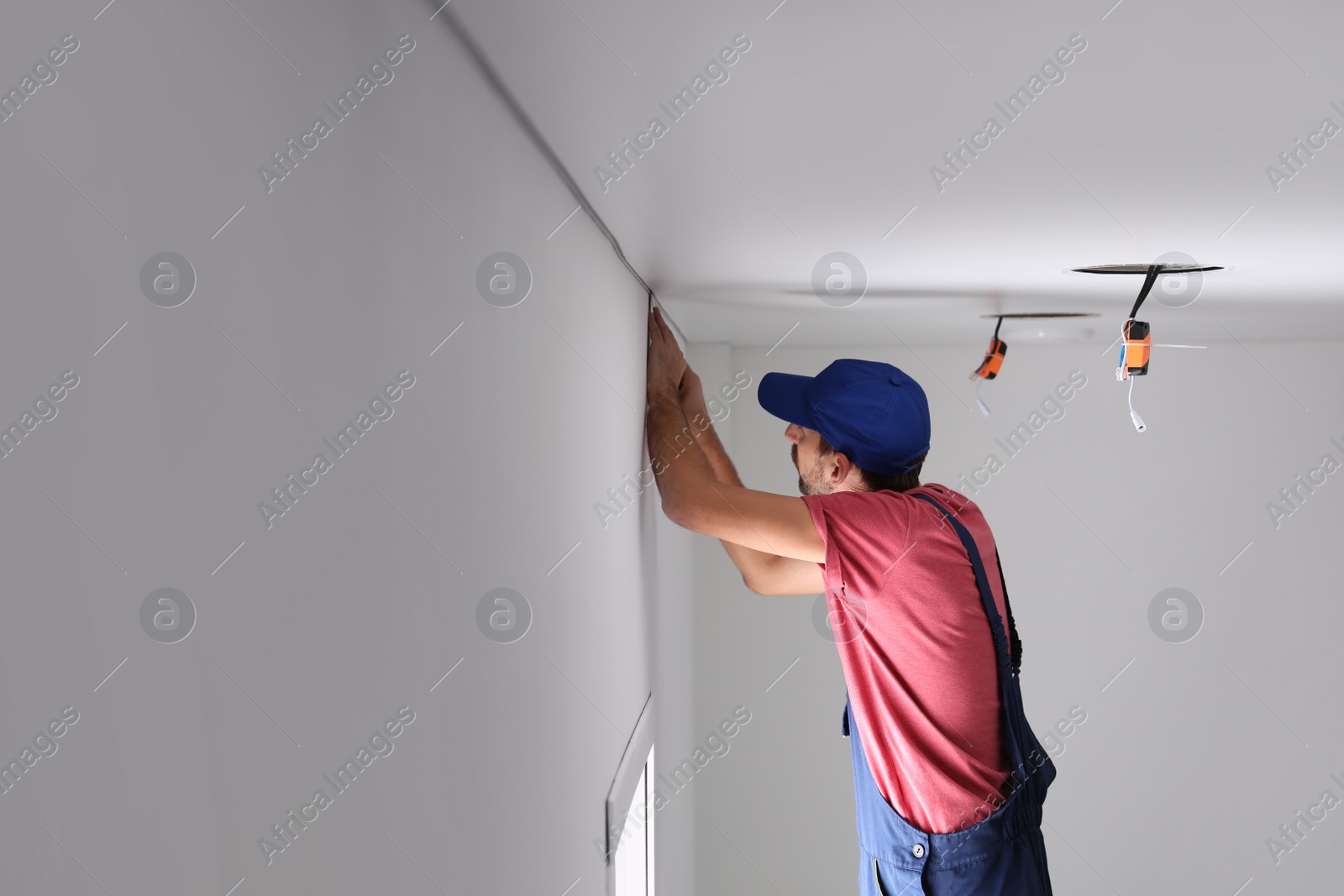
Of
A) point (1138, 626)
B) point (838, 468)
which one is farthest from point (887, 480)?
point (1138, 626)

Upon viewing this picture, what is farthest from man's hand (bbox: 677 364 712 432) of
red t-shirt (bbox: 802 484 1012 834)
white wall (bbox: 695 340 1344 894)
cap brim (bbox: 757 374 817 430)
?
white wall (bbox: 695 340 1344 894)

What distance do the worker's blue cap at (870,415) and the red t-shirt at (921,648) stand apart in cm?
12

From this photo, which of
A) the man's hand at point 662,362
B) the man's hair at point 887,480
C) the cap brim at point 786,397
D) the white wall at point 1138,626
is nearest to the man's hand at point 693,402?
the man's hand at point 662,362

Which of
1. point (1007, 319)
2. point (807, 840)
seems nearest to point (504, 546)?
point (1007, 319)

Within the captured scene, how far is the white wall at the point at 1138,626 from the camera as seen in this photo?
3.40 metres

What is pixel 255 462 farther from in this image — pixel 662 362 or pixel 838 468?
pixel 662 362

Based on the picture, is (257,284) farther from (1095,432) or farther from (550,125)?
(1095,432)

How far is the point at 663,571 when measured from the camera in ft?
8.06

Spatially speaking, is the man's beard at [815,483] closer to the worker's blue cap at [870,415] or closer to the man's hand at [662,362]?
the worker's blue cap at [870,415]

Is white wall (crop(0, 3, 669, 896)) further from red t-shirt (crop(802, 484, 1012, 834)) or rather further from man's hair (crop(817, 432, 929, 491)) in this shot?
man's hair (crop(817, 432, 929, 491))

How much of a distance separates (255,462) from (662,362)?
1545 millimetres

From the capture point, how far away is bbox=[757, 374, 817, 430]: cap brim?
1.78 meters

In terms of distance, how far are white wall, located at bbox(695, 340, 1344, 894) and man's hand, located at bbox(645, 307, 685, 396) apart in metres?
1.36

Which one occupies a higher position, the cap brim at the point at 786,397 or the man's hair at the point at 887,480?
the cap brim at the point at 786,397
